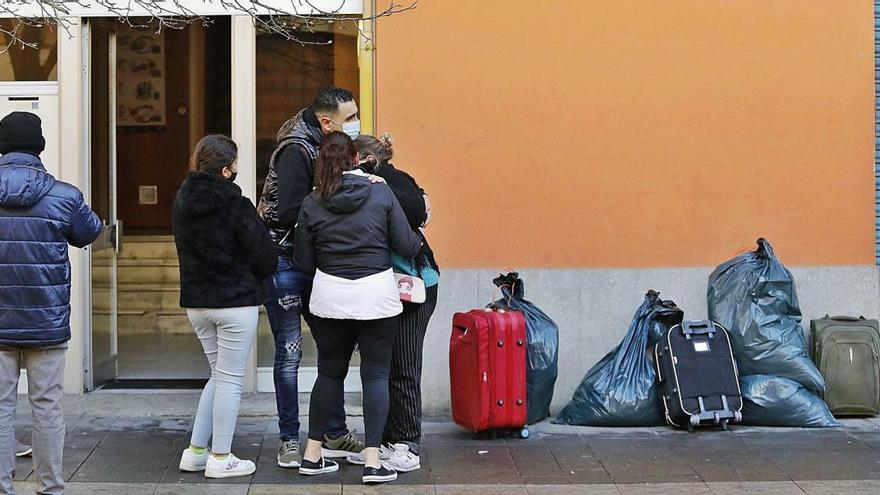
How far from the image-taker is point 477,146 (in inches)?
293

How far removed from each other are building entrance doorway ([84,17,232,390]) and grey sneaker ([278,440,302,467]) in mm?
2237

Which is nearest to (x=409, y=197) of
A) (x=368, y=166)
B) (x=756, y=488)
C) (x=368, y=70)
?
(x=368, y=166)

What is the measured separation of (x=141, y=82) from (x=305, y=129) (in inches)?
194

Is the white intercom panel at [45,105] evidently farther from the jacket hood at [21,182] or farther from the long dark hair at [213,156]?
the jacket hood at [21,182]

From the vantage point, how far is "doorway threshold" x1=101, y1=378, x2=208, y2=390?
8133 mm

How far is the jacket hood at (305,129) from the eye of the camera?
619cm

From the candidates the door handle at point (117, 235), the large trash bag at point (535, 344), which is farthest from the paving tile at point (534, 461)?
the door handle at point (117, 235)

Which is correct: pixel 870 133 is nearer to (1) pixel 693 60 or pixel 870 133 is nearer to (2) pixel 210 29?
(1) pixel 693 60

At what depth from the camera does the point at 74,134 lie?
7.62 metres

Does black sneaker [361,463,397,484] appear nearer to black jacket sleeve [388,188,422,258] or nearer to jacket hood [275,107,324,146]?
black jacket sleeve [388,188,422,258]

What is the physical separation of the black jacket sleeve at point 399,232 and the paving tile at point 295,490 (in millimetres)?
1206

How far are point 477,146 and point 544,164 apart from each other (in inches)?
16.9

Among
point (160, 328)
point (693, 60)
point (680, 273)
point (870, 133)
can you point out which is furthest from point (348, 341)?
point (160, 328)

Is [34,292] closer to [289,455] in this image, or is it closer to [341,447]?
[289,455]
